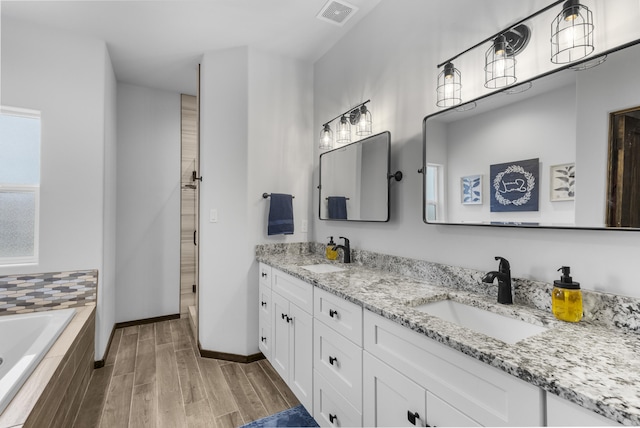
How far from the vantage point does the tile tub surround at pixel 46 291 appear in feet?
7.34

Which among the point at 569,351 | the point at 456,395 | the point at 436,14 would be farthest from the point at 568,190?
the point at 436,14

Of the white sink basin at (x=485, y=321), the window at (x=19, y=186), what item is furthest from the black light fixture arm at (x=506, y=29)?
the window at (x=19, y=186)

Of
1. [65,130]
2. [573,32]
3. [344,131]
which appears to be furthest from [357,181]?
[65,130]

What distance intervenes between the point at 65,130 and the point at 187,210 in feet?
4.82

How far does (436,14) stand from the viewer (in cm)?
173

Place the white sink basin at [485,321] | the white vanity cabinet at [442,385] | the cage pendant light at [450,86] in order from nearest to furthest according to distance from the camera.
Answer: the white vanity cabinet at [442,385]
the white sink basin at [485,321]
the cage pendant light at [450,86]

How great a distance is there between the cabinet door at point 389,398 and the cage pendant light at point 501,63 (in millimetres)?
1329

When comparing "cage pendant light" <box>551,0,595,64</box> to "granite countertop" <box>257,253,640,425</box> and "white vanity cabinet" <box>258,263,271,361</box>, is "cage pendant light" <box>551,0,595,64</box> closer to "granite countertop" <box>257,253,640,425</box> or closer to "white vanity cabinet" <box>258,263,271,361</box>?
"granite countertop" <box>257,253,640,425</box>

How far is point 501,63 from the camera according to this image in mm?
1382

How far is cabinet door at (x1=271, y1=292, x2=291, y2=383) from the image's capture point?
2.07m

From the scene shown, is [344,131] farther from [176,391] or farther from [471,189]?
[176,391]

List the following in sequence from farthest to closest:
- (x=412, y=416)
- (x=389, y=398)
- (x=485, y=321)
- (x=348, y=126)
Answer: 1. (x=348, y=126)
2. (x=485, y=321)
3. (x=389, y=398)
4. (x=412, y=416)

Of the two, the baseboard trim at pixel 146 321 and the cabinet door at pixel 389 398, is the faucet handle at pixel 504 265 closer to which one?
the cabinet door at pixel 389 398

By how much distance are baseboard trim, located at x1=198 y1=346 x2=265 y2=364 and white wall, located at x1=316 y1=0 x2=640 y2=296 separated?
1170 mm
